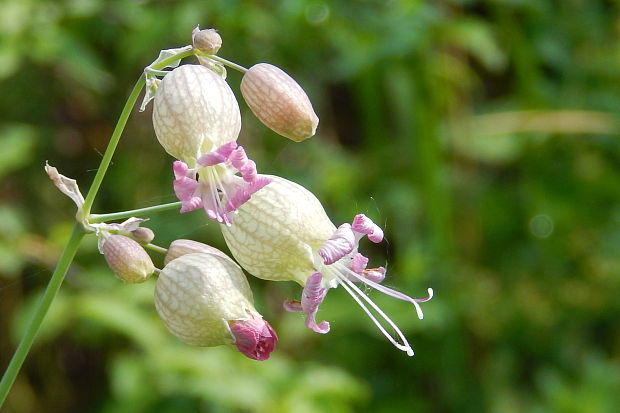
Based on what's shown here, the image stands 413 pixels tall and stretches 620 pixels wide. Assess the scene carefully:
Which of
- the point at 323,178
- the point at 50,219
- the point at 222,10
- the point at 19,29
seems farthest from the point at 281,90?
the point at 50,219

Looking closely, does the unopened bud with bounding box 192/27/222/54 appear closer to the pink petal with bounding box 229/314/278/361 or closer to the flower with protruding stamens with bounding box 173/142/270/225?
the flower with protruding stamens with bounding box 173/142/270/225

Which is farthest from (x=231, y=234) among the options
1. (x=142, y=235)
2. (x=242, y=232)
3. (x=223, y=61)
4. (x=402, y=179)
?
(x=402, y=179)

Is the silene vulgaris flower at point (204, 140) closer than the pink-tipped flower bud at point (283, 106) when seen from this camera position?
Yes

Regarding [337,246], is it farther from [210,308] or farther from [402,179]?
[402,179]

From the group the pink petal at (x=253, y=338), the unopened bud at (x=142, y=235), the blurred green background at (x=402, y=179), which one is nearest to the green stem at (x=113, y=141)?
the unopened bud at (x=142, y=235)

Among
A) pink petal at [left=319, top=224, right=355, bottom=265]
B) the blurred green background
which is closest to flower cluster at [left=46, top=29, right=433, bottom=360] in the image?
pink petal at [left=319, top=224, right=355, bottom=265]

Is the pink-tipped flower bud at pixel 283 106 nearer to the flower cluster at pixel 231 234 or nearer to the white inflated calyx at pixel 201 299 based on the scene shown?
the flower cluster at pixel 231 234
